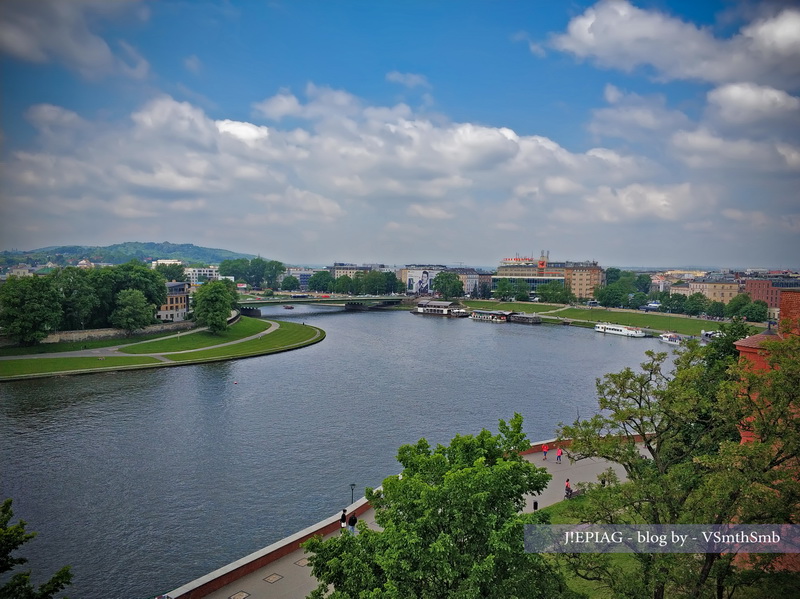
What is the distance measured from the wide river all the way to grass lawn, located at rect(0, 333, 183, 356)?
38.3 feet

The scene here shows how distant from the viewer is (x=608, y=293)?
147 meters

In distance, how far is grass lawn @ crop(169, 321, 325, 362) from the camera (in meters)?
66.2

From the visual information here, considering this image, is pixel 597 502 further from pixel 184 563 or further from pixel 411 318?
pixel 411 318

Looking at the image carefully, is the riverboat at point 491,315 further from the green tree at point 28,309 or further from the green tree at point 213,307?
the green tree at point 28,309

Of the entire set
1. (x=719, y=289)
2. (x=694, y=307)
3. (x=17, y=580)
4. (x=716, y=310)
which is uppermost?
(x=719, y=289)

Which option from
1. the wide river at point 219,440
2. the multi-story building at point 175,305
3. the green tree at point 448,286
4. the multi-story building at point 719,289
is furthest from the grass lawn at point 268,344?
the multi-story building at point 719,289

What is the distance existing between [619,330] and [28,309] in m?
97.6

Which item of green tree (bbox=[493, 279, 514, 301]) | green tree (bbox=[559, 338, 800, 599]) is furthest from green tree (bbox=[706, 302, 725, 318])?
green tree (bbox=[559, 338, 800, 599])

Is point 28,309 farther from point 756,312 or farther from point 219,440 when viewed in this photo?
point 756,312

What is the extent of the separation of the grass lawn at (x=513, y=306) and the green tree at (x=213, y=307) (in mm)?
84508

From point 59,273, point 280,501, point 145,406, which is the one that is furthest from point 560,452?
point 59,273

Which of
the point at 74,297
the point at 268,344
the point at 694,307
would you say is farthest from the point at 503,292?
the point at 74,297

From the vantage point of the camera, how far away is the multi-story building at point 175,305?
84.9 meters

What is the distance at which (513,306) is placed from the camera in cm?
15075
